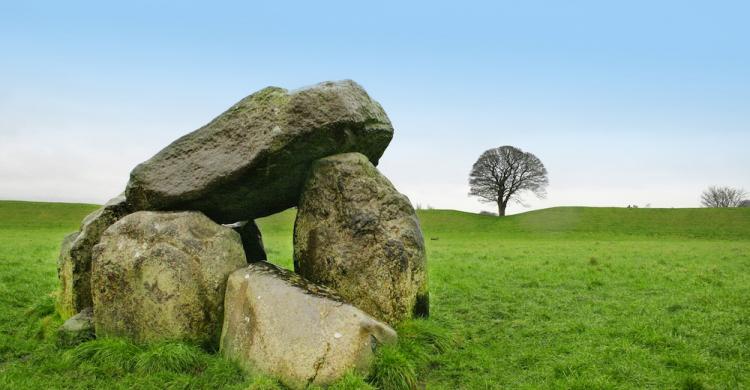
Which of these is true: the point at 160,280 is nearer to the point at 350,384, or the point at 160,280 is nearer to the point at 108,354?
the point at 108,354

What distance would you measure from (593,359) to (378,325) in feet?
11.7

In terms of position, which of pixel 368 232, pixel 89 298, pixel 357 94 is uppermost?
pixel 357 94

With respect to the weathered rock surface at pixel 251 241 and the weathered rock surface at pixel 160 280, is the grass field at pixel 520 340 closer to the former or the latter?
the weathered rock surface at pixel 160 280

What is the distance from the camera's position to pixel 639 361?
8539 mm

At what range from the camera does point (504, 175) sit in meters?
71.7

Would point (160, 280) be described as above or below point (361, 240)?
below

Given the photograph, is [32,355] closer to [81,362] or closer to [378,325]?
[81,362]

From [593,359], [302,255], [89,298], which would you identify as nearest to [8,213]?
[89,298]

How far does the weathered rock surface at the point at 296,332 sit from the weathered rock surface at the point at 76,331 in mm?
2980

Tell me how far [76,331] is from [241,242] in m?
3.35

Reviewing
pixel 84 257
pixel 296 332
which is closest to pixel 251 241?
pixel 84 257

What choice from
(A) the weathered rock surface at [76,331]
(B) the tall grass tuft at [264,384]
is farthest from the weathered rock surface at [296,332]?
(A) the weathered rock surface at [76,331]

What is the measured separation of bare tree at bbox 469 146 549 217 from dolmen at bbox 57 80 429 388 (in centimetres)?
6204

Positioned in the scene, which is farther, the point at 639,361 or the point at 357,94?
the point at 357,94
